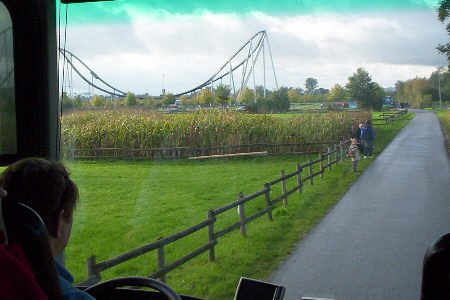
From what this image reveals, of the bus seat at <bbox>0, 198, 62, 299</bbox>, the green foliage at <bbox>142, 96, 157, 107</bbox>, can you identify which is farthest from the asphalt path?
the bus seat at <bbox>0, 198, 62, 299</bbox>

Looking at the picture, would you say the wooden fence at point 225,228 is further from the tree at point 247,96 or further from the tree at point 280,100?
the tree at point 247,96

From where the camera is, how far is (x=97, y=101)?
10.3ft

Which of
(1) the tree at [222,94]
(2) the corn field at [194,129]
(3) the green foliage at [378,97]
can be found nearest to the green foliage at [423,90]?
(3) the green foliage at [378,97]

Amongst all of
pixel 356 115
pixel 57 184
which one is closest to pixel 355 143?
pixel 356 115

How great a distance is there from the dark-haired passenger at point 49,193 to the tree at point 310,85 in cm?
165

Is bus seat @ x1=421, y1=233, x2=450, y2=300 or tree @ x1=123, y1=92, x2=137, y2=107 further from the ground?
tree @ x1=123, y1=92, x2=137, y2=107

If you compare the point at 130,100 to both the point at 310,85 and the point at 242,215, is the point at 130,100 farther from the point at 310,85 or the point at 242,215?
the point at 310,85

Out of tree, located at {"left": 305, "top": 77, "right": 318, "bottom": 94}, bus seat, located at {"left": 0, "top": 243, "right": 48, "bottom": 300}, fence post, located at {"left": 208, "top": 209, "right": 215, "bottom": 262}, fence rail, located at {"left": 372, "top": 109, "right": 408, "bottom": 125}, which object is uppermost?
tree, located at {"left": 305, "top": 77, "right": 318, "bottom": 94}

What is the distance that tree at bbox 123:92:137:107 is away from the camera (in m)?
3.23

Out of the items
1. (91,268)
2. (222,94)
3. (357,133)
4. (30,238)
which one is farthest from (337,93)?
(30,238)

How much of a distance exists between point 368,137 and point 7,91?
1702mm

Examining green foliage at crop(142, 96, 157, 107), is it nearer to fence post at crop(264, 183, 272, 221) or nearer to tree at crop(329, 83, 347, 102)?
fence post at crop(264, 183, 272, 221)

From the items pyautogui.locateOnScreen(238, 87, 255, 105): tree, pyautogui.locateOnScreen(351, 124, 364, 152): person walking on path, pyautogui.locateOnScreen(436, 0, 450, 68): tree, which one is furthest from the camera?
pyautogui.locateOnScreen(238, 87, 255, 105): tree

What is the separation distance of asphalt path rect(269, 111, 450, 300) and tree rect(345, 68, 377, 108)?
9.4 inches
